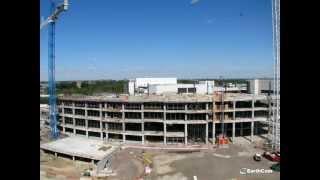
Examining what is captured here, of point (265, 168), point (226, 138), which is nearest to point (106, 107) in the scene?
Result: point (226, 138)

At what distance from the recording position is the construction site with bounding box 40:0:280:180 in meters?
15.3

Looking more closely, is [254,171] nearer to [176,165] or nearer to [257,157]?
[257,157]

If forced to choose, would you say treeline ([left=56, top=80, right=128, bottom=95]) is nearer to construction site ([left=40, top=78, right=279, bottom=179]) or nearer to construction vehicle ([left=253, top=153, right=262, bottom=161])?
construction site ([left=40, top=78, right=279, bottom=179])

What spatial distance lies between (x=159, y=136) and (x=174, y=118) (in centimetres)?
155

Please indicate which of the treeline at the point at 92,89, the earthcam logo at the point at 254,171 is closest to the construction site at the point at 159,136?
the earthcam logo at the point at 254,171

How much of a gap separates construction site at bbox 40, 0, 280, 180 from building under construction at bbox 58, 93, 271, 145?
60 millimetres

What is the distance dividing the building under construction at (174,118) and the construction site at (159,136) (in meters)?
0.06

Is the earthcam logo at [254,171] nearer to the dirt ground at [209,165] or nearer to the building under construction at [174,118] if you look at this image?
the dirt ground at [209,165]

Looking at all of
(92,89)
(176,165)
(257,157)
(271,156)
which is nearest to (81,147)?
(176,165)

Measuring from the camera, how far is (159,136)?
2045cm
